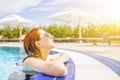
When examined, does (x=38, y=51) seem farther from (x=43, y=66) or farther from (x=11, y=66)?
(x=11, y=66)

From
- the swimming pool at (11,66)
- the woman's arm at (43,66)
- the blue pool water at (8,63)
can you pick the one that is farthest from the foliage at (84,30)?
the woman's arm at (43,66)

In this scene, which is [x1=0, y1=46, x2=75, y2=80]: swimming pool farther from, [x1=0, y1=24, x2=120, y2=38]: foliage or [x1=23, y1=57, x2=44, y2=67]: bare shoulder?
[x1=0, y1=24, x2=120, y2=38]: foliage

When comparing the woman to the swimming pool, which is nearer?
the woman

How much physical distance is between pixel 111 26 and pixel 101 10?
4.66 m

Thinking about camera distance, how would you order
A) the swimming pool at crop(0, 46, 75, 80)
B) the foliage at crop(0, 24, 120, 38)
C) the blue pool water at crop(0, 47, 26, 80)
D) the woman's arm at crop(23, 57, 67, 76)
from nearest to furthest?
the woman's arm at crop(23, 57, 67, 76)
the swimming pool at crop(0, 46, 75, 80)
the blue pool water at crop(0, 47, 26, 80)
the foliage at crop(0, 24, 120, 38)

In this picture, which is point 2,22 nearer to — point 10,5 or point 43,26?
point 43,26

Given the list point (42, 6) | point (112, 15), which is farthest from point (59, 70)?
point (42, 6)

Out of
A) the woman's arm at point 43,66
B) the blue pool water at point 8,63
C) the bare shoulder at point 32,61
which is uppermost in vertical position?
the bare shoulder at point 32,61

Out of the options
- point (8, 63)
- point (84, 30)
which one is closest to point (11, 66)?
point (8, 63)

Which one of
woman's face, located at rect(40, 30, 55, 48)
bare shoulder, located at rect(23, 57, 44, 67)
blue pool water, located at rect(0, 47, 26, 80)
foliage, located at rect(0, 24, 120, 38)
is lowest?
blue pool water, located at rect(0, 47, 26, 80)

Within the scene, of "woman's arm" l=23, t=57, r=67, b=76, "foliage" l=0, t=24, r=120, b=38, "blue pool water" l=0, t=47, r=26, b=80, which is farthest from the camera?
"foliage" l=0, t=24, r=120, b=38

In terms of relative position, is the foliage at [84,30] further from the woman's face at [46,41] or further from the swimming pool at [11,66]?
the woman's face at [46,41]

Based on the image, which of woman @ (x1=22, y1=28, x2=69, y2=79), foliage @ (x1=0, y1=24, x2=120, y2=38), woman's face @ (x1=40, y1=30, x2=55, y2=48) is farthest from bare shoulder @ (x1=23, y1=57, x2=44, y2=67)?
foliage @ (x1=0, y1=24, x2=120, y2=38)

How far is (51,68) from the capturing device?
1.78 metres
